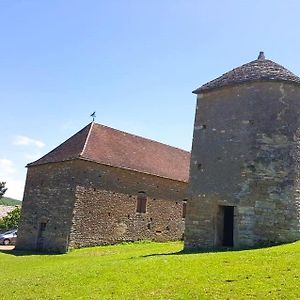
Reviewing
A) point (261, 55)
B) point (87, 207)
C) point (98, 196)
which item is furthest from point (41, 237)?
point (261, 55)

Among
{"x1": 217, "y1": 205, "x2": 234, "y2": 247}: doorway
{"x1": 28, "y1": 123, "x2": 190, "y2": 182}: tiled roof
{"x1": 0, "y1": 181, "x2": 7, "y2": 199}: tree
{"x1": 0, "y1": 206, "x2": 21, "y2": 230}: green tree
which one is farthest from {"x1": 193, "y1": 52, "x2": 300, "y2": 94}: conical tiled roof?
{"x1": 0, "y1": 181, "x2": 7, "y2": 199}: tree

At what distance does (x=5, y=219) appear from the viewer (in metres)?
43.0

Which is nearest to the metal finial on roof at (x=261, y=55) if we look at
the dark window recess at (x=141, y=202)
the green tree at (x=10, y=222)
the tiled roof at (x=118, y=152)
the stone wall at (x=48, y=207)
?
the tiled roof at (x=118, y=152)

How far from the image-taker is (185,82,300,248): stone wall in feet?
58.6

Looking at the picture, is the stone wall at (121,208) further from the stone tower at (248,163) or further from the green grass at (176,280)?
the green grass at (176,280)

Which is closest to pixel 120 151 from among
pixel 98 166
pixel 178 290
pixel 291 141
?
pixel 98 166

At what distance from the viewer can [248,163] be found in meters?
18.5

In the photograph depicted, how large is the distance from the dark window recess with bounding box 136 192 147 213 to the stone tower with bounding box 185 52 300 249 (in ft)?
29.5

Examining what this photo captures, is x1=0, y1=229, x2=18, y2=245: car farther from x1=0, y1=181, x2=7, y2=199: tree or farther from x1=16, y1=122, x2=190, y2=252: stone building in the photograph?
x1=0, y1=181, x2=7, y2=199: tree

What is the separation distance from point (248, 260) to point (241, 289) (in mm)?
3568

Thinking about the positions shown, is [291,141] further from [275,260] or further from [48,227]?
[48,227]

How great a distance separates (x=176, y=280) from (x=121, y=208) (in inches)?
647

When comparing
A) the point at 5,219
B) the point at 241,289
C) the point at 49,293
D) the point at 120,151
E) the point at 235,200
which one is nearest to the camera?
the point at 241,289

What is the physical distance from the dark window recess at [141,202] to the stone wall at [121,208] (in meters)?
0.26
